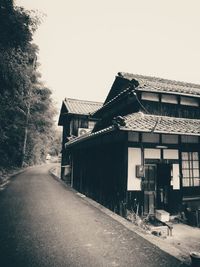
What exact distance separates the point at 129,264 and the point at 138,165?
14.2ft

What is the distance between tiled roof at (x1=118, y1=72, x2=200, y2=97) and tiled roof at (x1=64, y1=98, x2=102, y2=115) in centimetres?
850

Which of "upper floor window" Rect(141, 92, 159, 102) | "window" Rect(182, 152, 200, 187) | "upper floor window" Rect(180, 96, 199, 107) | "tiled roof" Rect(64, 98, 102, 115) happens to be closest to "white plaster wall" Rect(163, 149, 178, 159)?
"window" Rect(182, 152, 200, 187)

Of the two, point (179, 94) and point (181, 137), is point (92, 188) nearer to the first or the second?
point (181, 137)

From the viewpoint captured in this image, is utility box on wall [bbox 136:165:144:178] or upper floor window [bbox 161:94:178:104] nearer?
utility box on wall [bbox 136:165:144:178]

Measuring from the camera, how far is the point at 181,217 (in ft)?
30.2

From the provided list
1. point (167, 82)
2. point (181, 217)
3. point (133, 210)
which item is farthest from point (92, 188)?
point (167, 82)

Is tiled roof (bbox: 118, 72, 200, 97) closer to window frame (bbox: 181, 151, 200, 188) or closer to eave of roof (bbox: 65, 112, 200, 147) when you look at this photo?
eave of roof (bbox: 65, 112, 200, 147)

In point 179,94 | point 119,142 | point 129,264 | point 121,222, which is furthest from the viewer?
point 179,94

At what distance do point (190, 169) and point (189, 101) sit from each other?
12.2 ft

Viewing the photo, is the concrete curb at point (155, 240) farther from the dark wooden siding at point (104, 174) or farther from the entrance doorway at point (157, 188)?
the entrance doorway at point (157, 188)

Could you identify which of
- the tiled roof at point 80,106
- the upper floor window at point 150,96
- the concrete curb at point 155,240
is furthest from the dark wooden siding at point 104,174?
the tiled roof at point 80,106

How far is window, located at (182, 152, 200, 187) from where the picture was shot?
9.68 metres

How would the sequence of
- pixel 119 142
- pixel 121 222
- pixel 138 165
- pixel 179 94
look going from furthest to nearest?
pixel 179 94 < pixel 119 142 < pixel 138 165 < pixel 121 222

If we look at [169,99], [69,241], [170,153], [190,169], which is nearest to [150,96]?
[169,99]
